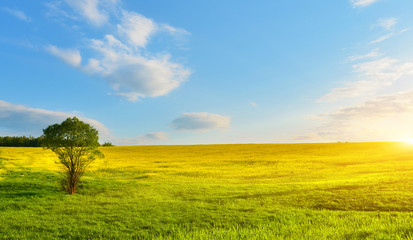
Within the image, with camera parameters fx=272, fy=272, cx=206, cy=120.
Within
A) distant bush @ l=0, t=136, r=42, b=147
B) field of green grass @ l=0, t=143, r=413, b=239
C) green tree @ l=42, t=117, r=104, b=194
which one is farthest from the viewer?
distant bush @ l=0, t=136, r=42, b=147

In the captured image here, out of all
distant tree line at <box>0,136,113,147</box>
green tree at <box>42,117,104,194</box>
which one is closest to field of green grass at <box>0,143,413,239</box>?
green tree at <box>42,117,104,194</box>

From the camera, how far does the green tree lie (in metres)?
23.3

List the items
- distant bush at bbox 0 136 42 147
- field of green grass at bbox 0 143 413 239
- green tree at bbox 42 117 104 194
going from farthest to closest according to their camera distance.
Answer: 1. distant bush at bbox 0 136 42 147
2. green tree at bbox 42 117 104 194
3. field of green grass at bbox 0 143 413 239

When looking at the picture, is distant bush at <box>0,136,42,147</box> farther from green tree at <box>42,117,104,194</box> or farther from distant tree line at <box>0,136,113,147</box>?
green tree at <box>42,117,104,194</box>

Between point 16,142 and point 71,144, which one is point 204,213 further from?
point 16,142

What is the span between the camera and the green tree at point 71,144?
23.3 metres

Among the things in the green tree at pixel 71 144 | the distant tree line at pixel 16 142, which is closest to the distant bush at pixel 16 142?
the distant tree line at pixel 16 142

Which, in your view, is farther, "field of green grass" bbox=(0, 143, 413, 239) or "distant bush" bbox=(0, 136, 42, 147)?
"distant bush" bbox=(0, 136, 42, 147)

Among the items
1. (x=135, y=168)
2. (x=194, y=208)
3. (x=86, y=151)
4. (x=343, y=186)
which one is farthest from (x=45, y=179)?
(x=343, y=186)

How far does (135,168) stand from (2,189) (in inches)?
855

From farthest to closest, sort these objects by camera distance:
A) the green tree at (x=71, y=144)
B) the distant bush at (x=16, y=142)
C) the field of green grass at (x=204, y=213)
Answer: the distant bush at (x=16, y=142)
the green tree at (x=71, y=144)
the field of green grass at (x=204, y=213)

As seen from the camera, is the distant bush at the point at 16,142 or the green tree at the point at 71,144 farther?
the distant bush at the point at 16,142

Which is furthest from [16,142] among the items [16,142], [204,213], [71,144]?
[204,213]

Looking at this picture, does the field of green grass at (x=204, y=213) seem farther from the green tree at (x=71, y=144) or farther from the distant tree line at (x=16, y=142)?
the distant tree line at (x=16, y=142)
